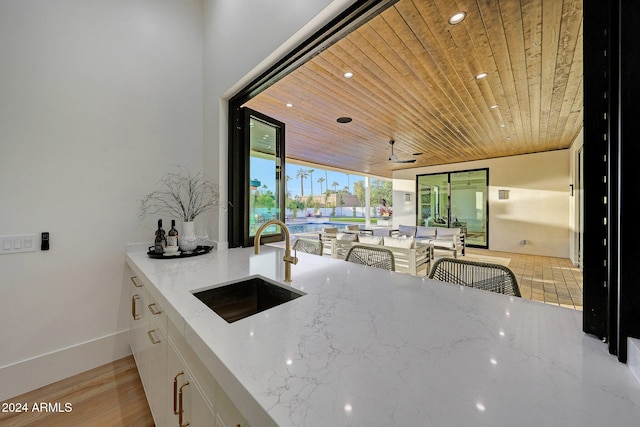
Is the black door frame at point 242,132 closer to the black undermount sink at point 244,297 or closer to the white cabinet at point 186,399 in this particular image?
the black undermount sink at point 244,297

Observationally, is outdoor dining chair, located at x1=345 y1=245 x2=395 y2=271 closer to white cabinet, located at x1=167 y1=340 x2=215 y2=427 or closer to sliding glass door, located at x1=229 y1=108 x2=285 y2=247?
sliding glass door, located at x1=229 y1=108 x2=285 y2=247

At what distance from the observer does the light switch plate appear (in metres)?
1.65

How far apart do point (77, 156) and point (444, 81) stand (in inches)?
141

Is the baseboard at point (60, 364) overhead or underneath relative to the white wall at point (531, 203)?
underneath

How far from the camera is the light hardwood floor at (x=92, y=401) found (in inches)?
59.4

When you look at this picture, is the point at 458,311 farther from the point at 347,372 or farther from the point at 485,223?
the point at 485,223

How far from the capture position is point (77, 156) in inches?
74.1

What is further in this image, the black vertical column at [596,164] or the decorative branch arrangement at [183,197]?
the decorative branch arrangement at [183,197]

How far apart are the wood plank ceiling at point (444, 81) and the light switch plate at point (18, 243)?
100 inches

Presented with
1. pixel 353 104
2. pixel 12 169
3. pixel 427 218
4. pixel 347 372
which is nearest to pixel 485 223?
pixel 427 218

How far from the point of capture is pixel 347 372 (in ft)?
2.01

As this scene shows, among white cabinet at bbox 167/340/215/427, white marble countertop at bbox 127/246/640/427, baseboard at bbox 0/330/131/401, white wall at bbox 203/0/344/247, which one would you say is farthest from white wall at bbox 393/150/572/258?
baseboard at bbox 0/330/131/401

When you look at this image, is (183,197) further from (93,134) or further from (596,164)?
(596,164)

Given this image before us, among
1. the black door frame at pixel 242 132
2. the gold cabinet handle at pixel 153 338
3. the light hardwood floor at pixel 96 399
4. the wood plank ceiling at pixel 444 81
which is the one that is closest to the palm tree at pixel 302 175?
the wood plank ceiling at pixel 444 81
